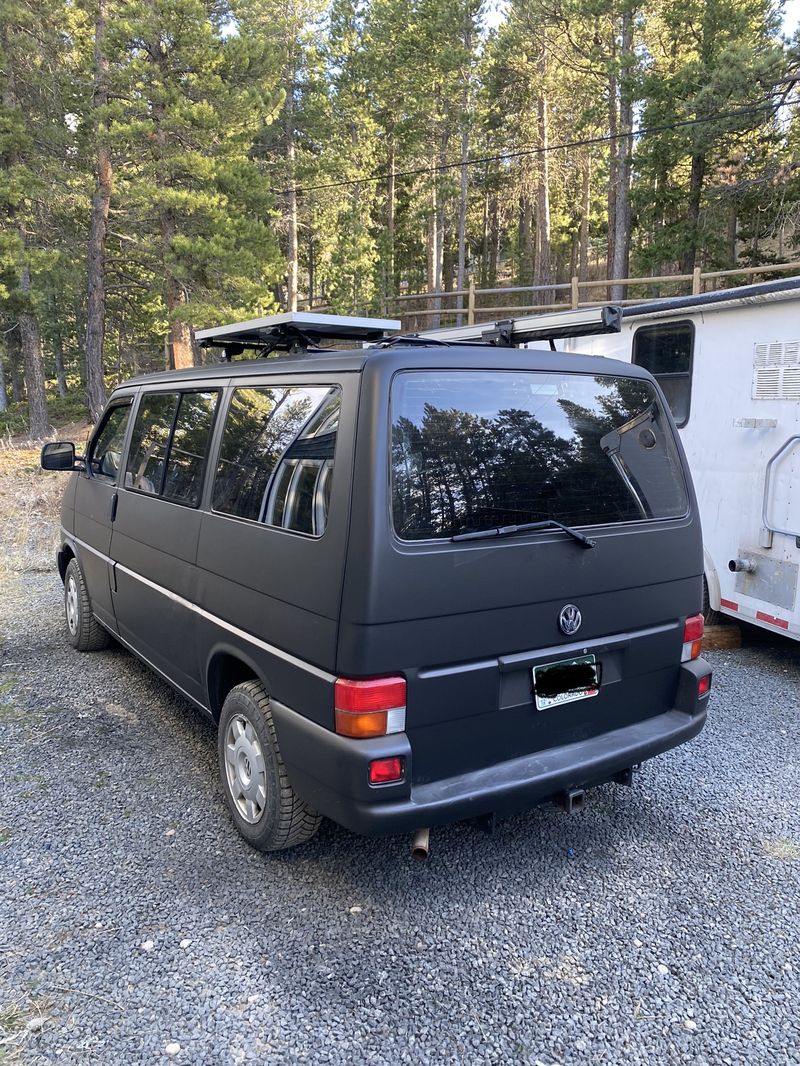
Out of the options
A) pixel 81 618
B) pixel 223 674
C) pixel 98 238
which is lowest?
pixel 81 618

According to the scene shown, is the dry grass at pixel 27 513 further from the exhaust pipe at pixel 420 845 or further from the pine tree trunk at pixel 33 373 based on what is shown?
the exhaust pipe at pixel 420 845

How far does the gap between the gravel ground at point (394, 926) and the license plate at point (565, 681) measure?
0.79 meters

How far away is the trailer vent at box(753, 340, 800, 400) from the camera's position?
4902mm

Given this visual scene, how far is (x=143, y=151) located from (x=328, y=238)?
14416 mm

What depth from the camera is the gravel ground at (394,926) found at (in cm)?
227

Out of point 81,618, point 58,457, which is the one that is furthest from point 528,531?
point 81,618

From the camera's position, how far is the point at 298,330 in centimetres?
360

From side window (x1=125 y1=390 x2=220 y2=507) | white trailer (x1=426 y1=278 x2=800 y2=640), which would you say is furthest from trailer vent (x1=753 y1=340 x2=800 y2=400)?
side window (x1=125 y1=390 x2=220 y2=507)

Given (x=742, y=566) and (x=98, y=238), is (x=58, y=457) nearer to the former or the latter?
(x=742, y=566)

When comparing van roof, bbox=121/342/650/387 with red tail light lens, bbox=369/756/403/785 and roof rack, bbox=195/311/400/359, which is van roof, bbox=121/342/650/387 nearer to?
roof rack, bbox=195/311/400/359

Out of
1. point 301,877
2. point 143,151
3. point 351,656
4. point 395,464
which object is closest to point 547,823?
point 301,877

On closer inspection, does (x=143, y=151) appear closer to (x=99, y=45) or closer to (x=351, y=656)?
(x=99, y=45)

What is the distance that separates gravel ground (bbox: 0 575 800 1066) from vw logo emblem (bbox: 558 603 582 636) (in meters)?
1.05

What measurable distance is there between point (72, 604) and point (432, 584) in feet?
13.0
